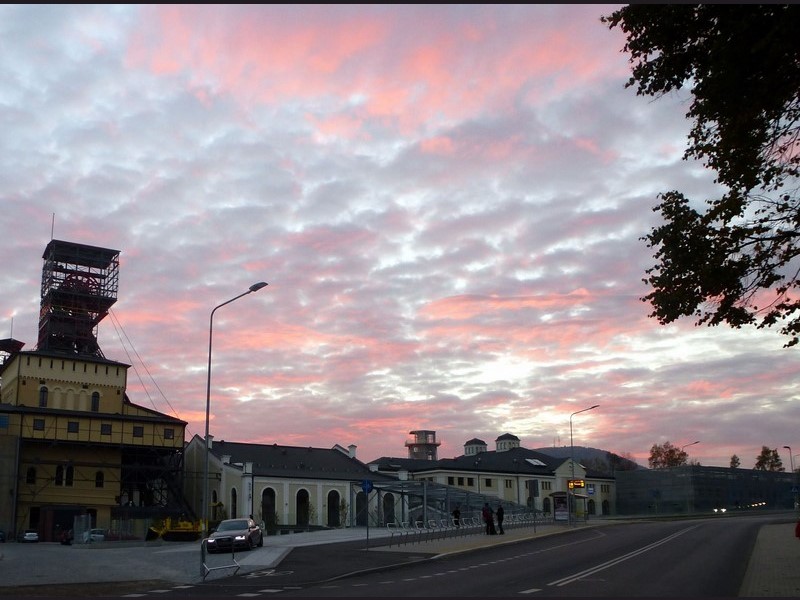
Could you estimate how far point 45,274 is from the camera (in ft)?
283

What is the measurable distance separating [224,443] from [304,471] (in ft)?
33.1

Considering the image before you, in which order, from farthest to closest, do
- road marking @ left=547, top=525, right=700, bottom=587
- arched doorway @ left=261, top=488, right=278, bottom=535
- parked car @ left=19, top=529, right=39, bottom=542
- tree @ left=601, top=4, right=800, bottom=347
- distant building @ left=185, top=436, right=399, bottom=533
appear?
1. distant building @ left=185, top=436, right=399, bottom=533
2. arched doorway @ left=261, top=488, right=278, bottom=535
3. parked car @ left=19, top=529, right=39, bottom=542
4. road marking @ left=547, top=525, right=700, bottom=587
5. tree @ left=601, top=4, right=800, bottom=347

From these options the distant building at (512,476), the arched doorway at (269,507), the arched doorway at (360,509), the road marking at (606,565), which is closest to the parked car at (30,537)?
the arched doorway at (269,507)

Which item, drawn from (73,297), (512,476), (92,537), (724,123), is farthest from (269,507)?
(724,123)

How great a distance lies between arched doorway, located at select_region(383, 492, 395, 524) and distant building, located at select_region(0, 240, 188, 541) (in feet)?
67.0

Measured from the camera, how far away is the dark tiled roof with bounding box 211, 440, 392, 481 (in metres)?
78.1

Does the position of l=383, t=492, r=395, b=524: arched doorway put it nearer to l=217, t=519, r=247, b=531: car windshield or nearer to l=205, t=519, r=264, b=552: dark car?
l=205, t=519, r=264, b=552: dark car

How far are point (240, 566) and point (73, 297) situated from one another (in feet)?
211

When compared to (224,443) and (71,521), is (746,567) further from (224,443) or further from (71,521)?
(224,443)

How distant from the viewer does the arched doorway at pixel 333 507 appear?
78.2 meters

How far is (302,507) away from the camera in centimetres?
7650

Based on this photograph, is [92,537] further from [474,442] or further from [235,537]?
[474,442]

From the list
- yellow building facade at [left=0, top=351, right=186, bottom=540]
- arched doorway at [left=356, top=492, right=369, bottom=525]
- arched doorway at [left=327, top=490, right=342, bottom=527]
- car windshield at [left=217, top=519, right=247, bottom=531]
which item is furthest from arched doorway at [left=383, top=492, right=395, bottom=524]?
car windshield at [left=217, top=519, right=247, bottom=531]

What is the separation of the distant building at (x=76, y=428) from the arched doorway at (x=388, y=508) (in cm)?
2041
